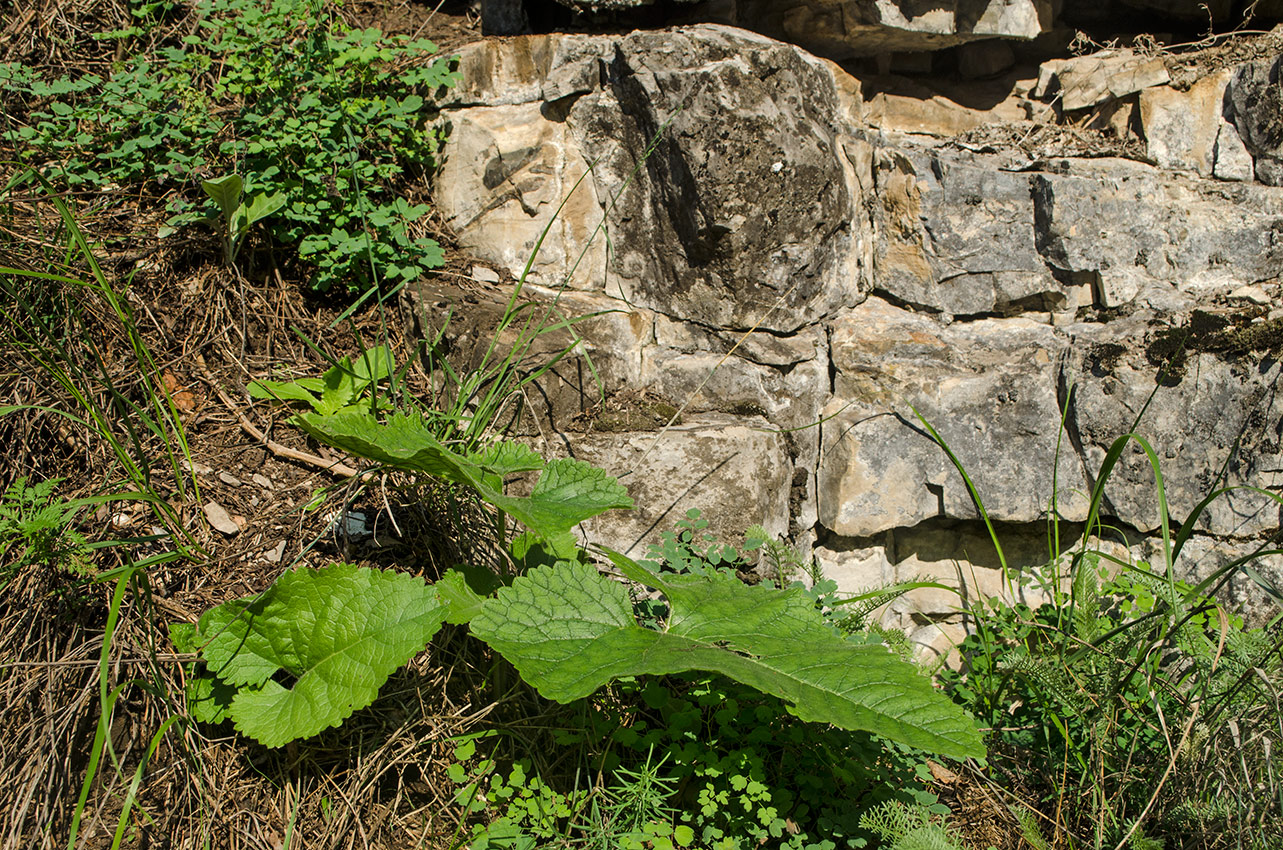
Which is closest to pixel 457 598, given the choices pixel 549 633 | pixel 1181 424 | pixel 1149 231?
pixel 549 633

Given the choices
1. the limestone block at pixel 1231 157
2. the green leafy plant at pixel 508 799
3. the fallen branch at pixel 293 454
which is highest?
the limestone block at pixel 1231 157

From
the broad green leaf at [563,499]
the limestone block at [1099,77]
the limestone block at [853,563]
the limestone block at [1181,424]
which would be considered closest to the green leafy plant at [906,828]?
the broad green leaf at [563,499]

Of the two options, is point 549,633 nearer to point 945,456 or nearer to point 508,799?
point 508,799

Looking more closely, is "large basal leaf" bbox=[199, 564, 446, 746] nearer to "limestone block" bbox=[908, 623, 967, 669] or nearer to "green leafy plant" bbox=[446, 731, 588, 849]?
"green leafy plant" bbox=[446, 731, 588, 849]

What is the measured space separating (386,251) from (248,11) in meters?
1.02

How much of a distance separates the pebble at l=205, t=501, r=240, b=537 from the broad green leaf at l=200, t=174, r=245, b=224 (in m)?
0.94

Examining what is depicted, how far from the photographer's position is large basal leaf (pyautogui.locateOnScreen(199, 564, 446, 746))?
1.86 metres

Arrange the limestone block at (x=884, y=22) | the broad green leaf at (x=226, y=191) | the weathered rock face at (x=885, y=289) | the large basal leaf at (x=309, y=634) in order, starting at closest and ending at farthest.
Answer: the large basal leaf at (x=309, y=634)
the broad green leaf at (x=226, y=191)
the weathered rock face at (x=885, y=289)
the limestone block at (x=884, y=22)

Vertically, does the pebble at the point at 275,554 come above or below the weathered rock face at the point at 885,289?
below

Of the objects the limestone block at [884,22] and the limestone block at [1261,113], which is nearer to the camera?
the limestone block at [1261,113]

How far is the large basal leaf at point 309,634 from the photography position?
6.10 ft

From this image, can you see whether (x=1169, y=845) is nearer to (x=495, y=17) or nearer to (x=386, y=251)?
(x=386, y=251)

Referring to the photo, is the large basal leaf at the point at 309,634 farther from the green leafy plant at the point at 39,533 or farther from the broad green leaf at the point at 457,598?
the green leafy plant at the point at 39,533

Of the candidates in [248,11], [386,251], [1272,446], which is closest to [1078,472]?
[1272,446]
